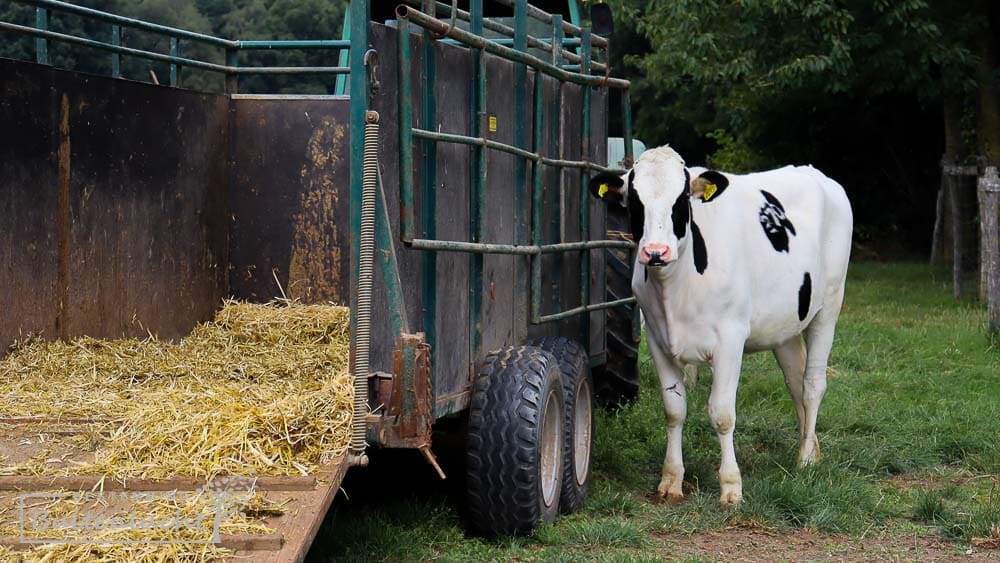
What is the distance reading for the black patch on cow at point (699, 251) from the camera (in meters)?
6.84

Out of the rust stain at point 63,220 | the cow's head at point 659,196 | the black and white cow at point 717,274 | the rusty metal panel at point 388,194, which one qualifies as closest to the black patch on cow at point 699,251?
the black and white cow at point 717,274

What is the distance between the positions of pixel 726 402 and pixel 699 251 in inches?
31.9

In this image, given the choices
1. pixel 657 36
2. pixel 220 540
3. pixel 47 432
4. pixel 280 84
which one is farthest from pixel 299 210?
pixel 280 84

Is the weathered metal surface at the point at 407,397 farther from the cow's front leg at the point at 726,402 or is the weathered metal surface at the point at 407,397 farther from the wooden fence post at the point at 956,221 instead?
the wooden fence post at the point at 956,221

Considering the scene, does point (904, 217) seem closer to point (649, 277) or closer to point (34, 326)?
point (649, 277)

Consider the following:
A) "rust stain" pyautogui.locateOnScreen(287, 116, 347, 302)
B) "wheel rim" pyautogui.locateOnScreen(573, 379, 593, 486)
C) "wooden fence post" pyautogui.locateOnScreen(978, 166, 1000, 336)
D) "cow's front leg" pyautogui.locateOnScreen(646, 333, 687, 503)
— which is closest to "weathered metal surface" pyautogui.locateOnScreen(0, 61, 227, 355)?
"rust stain" pyautogui.locateOnScreen(287, 116, 347, 302)

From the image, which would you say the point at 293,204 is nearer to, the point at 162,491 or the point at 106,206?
the point at 106,206

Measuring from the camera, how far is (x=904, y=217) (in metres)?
26.0

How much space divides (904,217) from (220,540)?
23.7 meters

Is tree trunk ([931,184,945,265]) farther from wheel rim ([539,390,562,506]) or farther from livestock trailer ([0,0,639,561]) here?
wheel rim ([539,390,562,506])

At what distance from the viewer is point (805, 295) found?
24.7 feet

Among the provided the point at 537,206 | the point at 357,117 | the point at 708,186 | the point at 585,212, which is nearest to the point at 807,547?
the point at 708,186

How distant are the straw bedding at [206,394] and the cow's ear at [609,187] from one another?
63.2 inches

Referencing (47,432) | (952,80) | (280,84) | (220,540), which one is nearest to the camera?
(220,540)
